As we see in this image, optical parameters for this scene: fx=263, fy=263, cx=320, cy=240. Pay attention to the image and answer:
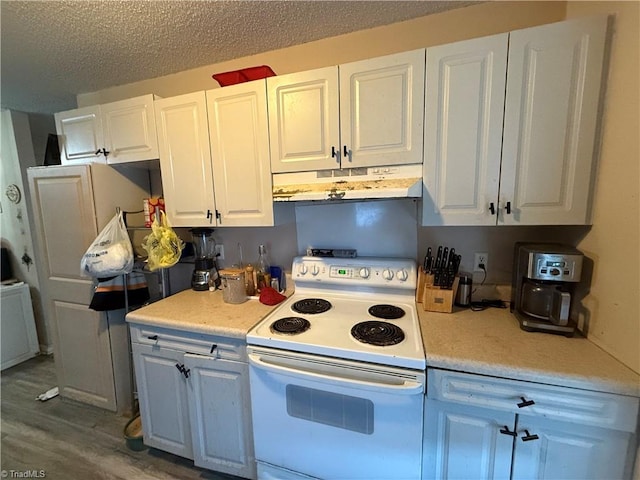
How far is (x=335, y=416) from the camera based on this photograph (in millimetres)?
1150

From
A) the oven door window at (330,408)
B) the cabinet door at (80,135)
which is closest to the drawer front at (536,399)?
the oven door window at (330,408)

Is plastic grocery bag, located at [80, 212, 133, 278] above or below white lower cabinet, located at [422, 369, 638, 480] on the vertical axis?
above

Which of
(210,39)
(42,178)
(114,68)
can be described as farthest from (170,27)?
(42,178)

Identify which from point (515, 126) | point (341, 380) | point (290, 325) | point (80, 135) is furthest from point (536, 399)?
point (80, 135)

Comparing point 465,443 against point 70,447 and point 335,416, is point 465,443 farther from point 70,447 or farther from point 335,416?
point 70,447

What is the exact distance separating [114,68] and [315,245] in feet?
6.39

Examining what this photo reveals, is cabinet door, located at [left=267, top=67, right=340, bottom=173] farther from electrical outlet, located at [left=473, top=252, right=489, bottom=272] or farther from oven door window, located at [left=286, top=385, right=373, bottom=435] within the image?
oven door window, located at [left=286, top=385, right=373, bottom=435]

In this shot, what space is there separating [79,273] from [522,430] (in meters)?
2.70

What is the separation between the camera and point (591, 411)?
2.94 feet

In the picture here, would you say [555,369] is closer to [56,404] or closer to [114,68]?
[114,68]

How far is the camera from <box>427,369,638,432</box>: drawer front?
0.88m

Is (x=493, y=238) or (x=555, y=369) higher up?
(x=493, y=238)

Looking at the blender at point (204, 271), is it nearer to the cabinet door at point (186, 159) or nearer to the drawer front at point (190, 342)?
the cabinet door at point (186, 159)

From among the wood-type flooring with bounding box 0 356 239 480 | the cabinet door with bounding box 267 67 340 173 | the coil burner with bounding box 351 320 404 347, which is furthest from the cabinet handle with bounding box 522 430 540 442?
the wood-type flooring with bounding box 0 356 239 480
